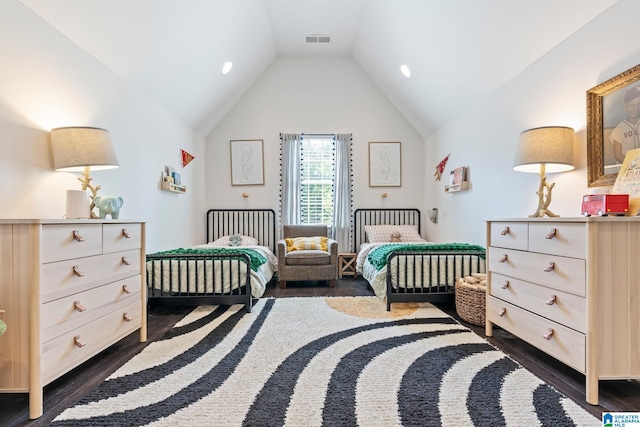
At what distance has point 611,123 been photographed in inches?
77.9

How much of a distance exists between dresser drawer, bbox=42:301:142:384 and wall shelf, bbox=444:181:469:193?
355 cm

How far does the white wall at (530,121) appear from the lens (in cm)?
199

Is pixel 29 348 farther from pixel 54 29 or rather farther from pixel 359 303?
pixel 359 303

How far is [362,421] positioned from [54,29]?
9.94ft

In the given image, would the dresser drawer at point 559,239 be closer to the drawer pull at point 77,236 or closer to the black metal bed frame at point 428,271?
the black metal bed frame at point 428,271

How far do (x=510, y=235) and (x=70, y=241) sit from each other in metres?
2.58

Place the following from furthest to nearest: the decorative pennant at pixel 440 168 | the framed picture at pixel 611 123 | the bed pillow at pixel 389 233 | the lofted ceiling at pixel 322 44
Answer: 1. the bed pillow at pixel 389 233
2. the decorative pennant at pixel 440 168
3. the lofted ceiling at pixel 322 44
4. the framed picture at pixel 611 123

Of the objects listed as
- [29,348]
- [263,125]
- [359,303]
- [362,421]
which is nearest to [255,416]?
[362,421]

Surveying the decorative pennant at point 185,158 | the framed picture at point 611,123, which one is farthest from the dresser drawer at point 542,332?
the decorative pennant at point 185,158

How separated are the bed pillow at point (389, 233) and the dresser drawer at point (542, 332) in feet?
7.81

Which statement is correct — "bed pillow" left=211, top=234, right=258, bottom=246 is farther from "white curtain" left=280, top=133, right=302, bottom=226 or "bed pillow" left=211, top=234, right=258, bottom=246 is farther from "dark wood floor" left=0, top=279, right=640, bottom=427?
"dark wood floor" left=0, top=279, right=640, bottom=427

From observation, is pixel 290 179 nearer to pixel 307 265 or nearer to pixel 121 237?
pixel 307 265

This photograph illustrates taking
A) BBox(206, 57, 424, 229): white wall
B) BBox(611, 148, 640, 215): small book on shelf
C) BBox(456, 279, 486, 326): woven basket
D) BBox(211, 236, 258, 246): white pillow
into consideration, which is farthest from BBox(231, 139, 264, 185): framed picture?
BBox(611, 148, 640, 215): small book on shelf

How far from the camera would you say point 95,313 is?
1815 millimetres
